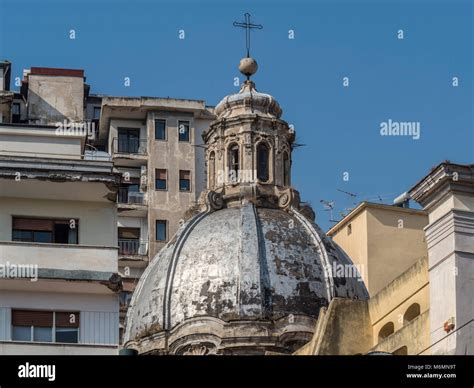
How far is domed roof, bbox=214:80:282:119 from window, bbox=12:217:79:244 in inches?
1398

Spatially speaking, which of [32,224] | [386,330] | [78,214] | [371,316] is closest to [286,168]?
[371,316]

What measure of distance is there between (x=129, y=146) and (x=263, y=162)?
8536 millimetres

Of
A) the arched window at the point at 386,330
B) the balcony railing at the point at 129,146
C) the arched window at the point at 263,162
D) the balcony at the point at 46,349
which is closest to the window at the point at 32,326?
the balcony at the point at 46,349

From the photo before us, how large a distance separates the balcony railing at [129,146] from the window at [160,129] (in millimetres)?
566

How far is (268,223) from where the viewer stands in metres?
69.4

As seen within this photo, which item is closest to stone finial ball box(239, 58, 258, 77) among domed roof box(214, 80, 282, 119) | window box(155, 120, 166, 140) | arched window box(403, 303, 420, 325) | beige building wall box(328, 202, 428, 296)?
domed roof box(214, 80, 282, 119)

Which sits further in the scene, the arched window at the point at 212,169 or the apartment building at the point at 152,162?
the apartment building at the point at 152,162

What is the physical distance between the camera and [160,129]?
79.7 m

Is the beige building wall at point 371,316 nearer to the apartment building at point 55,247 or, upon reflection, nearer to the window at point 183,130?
the apartment building at point 55,247

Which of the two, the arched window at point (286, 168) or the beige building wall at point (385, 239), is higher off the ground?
the arched window at point (286, 168)

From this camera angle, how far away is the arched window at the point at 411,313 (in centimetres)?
4238

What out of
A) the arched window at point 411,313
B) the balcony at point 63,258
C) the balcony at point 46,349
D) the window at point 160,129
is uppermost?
the window at point 160,129

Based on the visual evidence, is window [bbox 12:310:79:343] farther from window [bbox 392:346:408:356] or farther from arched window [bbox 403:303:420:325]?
arched window [bbox 403:303:420:325]
